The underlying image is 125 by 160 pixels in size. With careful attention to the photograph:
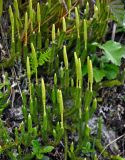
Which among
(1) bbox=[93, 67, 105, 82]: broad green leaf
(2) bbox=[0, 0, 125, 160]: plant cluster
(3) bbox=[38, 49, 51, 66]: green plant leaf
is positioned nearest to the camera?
(2) bbox=[0, 0, 125, 160]: plant cluster

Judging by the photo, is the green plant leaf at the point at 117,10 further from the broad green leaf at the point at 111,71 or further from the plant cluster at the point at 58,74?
the broad green leaf at the point at 111,71

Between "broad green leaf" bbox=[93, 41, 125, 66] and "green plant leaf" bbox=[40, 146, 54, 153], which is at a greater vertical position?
"broad green leaf" bbox=[93, 41, 125, 66]

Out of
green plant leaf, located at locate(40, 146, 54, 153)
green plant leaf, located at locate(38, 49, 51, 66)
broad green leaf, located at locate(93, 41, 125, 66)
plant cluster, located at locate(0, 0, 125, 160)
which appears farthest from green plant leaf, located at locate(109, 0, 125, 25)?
green plant leaf, located at locate(40, 146, 54, 153)

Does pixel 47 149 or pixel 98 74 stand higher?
pixel 98 74

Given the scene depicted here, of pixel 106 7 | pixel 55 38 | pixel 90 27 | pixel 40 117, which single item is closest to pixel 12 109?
pixel 40 117

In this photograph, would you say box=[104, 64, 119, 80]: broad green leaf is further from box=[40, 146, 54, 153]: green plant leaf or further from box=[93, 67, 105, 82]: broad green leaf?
box=[40, 146, 54, 153]: green plant leaf

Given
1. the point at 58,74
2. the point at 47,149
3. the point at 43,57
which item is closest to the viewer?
the point at 47,149

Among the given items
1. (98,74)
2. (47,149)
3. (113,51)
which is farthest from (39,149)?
(113,51)

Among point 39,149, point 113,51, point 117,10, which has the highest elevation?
point 117,10

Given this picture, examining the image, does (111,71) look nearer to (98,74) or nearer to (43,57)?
(98,74)
